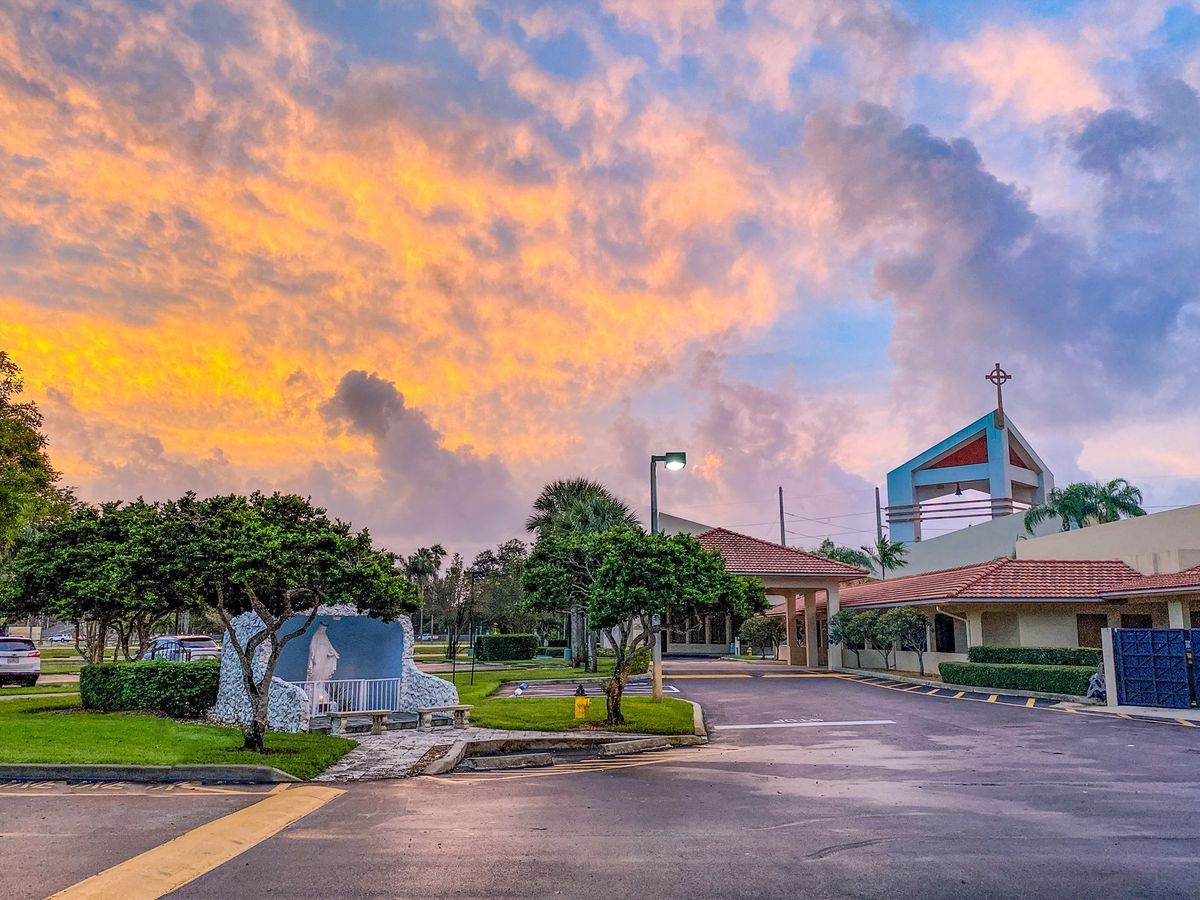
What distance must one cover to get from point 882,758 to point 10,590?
54.4 ft

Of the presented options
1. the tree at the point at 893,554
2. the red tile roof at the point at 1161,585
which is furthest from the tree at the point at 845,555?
the red tile roof at the point at 1161,585

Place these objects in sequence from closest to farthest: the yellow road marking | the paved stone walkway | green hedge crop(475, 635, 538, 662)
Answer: the yellow road marking → the paved stone walkway → green hedge crop(475, 635, 538, 662)

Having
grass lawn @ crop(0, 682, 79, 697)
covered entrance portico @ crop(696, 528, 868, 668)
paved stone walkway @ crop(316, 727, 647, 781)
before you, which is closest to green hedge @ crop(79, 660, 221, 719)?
paved stone walkway @ crop(316, 727, 647, 781)

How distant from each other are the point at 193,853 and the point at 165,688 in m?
13.4

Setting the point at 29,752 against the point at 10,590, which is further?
the point at 10,590

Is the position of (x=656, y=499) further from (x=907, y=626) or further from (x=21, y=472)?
(x=21, y=472)

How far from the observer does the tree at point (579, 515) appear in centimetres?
4238

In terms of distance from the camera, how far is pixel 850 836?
881cm

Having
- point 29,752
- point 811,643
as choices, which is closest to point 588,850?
point 29,752

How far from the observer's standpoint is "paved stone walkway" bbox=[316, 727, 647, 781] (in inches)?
531

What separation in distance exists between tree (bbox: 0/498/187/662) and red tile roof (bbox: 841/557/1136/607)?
25.5m

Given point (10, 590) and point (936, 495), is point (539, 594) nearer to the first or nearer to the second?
point (10, 590)

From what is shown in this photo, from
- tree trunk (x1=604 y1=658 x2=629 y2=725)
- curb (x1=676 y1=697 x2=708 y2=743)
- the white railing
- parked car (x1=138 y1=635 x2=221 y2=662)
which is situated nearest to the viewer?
curb (x1=676 y1=697 x2=708 y2=743)

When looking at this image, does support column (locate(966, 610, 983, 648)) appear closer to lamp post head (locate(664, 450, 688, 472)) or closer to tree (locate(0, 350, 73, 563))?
lamp post head (locate(664, 450, 688, 472))
